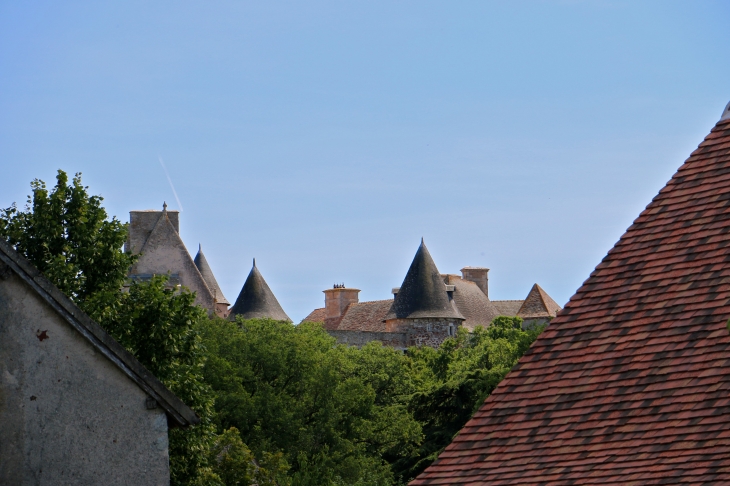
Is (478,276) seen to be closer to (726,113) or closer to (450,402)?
(450,402)

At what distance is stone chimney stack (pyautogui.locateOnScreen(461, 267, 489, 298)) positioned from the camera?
7912 cm

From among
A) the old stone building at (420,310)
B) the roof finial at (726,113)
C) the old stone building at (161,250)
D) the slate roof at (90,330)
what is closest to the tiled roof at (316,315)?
the old stone building at (420,310)

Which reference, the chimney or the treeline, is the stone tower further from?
the chimney

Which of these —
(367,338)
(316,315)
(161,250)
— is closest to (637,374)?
(161,250)

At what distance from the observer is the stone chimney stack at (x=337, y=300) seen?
75188 mm

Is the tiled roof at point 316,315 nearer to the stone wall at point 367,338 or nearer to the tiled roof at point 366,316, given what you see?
the tiled roof at point 366,316

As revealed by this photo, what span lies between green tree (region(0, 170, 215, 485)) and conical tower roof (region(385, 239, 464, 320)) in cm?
4796

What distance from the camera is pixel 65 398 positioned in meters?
10.2

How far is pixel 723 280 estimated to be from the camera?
6.61 metres

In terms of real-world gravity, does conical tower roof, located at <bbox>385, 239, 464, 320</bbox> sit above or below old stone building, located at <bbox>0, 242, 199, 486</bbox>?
above

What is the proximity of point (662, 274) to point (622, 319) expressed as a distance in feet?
1.31

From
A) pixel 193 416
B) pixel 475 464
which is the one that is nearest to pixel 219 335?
pixel 193 416

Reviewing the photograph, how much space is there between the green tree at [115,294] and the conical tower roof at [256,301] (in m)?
45.1

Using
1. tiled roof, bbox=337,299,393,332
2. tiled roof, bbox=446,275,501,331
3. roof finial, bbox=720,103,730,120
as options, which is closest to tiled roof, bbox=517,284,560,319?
tiled roof, bbox=446,275,501,331
